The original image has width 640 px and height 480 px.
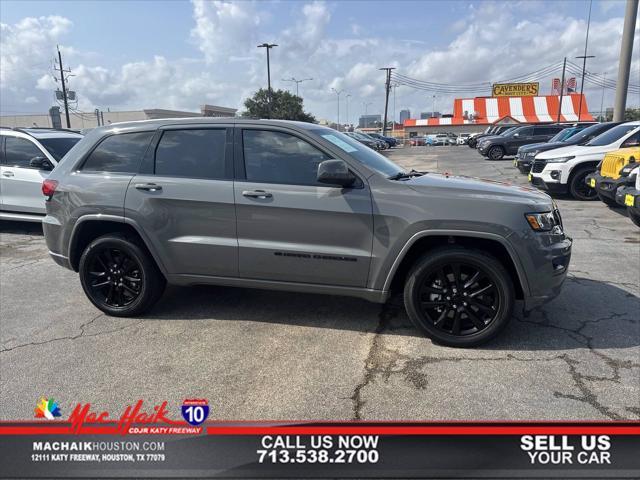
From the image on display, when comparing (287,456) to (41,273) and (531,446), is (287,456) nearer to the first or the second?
(531,446)

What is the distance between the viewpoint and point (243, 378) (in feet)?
10.8

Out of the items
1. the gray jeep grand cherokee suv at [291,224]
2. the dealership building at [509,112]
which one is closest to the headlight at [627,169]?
the gray jeep grand cherokee suv at [291,224]

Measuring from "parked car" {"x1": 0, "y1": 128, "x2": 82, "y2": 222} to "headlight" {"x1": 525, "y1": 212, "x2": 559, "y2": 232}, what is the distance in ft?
24.9

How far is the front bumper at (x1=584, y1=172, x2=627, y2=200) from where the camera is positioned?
8.12 m

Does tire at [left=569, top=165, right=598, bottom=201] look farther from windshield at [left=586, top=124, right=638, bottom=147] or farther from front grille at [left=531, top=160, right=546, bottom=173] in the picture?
front grille at [left=531, top=160, right=546, bottom=173]

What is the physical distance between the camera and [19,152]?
26.8 ft

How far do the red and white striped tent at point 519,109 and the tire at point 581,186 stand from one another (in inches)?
2269

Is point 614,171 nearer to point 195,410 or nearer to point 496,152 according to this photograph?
point 195,410

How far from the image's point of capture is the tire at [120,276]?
4203 millimetres

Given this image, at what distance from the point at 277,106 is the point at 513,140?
40.2 m

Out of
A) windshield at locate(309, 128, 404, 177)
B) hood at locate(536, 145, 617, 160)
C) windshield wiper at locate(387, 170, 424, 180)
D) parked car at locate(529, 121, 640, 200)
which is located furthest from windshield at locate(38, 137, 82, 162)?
hood at locate(536, 145, 617, 160)

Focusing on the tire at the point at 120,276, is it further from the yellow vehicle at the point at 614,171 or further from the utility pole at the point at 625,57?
the utility pole at the point at 625,57

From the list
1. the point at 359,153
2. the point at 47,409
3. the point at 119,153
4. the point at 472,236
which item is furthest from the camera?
the point at 119,153

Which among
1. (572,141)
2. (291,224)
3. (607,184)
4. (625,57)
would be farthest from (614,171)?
(625,57)
